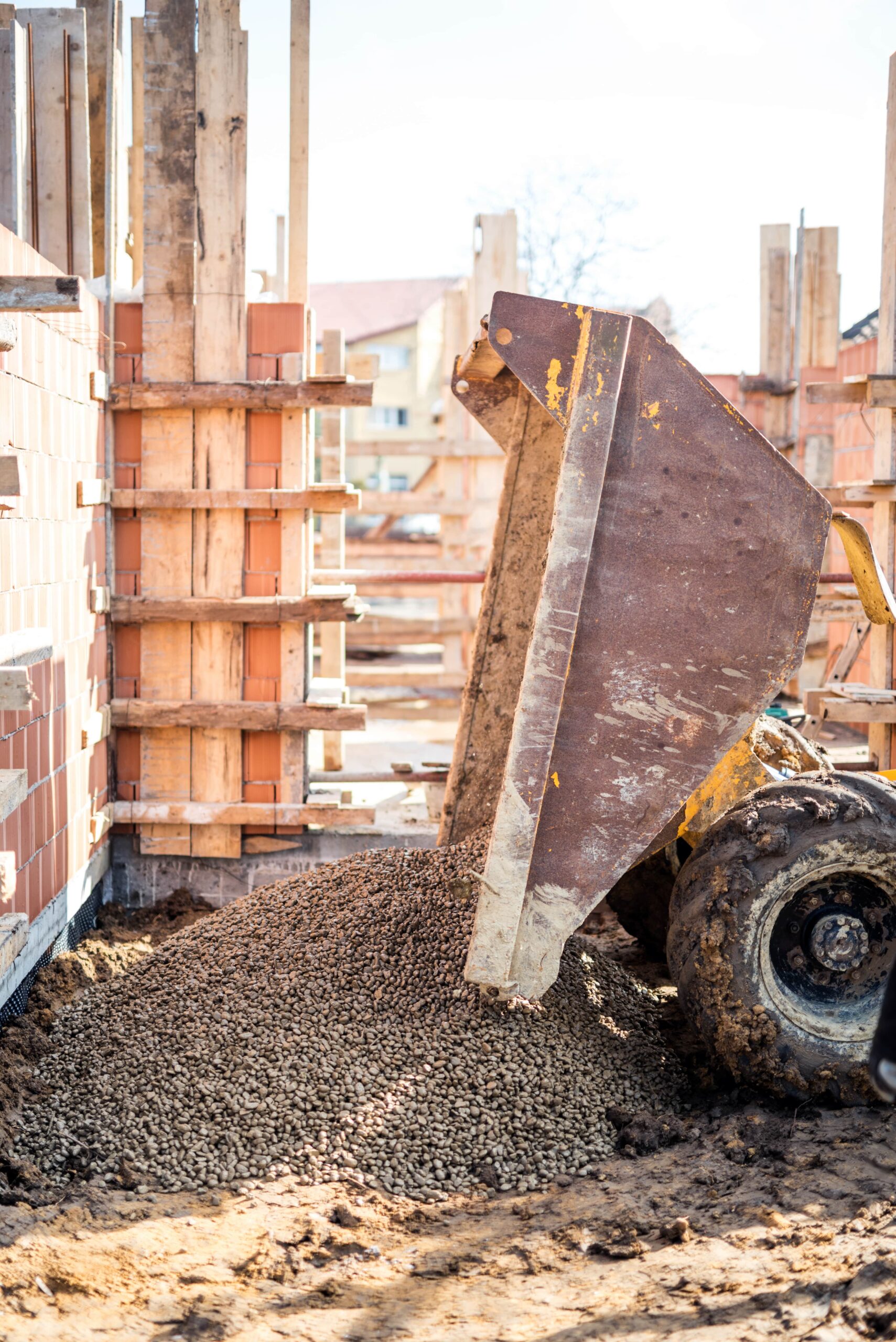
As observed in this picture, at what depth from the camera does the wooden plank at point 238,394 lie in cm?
573

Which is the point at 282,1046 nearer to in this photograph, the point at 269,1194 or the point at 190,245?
the point at 269,1194

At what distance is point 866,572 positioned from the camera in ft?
15.0

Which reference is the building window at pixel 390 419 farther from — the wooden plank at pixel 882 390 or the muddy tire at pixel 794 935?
the muddy tire at pixel 794 935

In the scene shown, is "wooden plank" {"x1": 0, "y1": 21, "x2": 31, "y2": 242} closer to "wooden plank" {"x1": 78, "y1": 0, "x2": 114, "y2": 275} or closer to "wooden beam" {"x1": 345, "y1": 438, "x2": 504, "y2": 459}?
"wooden plank" {"x1": 78, "y1": 0, "x2": 114, "y2": 275}

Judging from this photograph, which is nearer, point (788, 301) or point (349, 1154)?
point (349, 1154)

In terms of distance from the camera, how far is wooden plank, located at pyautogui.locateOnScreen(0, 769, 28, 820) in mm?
3102

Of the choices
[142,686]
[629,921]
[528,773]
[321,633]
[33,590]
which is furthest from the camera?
[321,633]

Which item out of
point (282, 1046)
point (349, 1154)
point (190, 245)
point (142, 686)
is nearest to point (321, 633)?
point (142, 686)

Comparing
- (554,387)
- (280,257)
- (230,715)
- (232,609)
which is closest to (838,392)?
(554,387)

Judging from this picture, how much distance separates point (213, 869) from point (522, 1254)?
135 inches

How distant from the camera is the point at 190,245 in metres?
5.74

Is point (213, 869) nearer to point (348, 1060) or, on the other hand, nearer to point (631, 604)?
point (348, 1060)

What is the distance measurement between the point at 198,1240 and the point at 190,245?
15.0 feet

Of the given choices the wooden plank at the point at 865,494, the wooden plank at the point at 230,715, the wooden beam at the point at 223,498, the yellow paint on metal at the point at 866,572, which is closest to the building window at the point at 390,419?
the wooden plank at the point at 865,494
